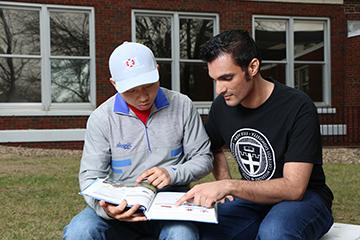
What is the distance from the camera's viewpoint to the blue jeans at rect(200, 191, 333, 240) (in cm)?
259

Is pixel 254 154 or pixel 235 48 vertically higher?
pixel 235 48

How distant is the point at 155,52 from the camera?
14375 mm

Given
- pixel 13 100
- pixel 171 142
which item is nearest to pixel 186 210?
pixel 171 142

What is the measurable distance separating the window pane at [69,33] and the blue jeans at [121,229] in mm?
11118

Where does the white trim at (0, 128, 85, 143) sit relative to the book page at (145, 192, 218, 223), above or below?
below

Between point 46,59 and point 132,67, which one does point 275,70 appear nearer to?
point 46,59

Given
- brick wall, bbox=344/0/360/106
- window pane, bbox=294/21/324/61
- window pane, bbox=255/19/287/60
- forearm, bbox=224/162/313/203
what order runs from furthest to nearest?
window pane, bbox=294/21/324/61
brick wall, bbox=344/0/360/106
window pane, bbox=255/19/287/60
forearm, bbox=224/162/313/203

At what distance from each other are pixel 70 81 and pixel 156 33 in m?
2.52

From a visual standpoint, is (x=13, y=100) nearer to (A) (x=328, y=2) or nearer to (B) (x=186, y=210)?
(A) (x=328, y=2)

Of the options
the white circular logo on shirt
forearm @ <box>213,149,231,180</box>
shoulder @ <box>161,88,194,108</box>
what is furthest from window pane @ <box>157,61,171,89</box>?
the white circular logo on shirt

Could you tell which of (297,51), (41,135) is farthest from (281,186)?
(297,51)

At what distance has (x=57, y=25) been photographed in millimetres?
13547

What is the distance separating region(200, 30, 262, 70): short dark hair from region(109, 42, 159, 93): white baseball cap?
0.95ft

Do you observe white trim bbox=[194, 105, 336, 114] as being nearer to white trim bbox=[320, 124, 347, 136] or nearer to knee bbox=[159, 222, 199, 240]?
white trim bbox=[320, 124, 347, 136]
